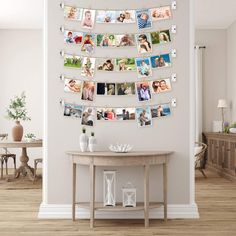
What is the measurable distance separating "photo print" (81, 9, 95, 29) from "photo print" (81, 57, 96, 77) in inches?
14.7

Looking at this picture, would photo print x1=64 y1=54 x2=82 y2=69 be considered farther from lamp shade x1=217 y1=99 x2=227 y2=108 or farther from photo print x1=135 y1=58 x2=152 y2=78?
lamp shade x1=217 y1=99 x2=227 y2=108

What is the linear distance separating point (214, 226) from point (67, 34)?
2.65 metres

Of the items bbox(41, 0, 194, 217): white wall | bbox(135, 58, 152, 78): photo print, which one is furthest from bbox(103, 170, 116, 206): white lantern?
bbox(135, 58, 152, 78): photo print

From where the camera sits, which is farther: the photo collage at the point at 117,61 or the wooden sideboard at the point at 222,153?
the wooden sideboard at the point at 222,153

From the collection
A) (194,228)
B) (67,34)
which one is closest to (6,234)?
(194,228)

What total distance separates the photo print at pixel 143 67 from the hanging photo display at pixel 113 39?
0.14 m

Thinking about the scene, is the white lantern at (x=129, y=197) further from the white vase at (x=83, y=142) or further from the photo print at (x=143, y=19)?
the photo print at (x=143, y=19)

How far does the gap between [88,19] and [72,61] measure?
512 mm

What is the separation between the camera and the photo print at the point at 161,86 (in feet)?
18.2

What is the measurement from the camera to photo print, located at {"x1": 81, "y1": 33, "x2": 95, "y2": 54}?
5.55 metres

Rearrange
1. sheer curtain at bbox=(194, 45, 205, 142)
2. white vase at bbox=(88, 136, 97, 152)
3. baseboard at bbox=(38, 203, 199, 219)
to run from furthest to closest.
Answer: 1. sheer curtain at bbox=(194, 45, 205, 142)
2. baseboard at bbox=(38, 203, 199, 219)
3. white vase at bbox=(88, 136, 97, 152)

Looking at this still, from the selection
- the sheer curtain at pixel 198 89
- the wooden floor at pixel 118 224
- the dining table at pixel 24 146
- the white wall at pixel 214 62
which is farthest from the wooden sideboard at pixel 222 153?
the dining table at pixel 24 146

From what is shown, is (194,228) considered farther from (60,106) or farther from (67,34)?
(67,34)

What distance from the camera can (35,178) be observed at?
8773 mm
